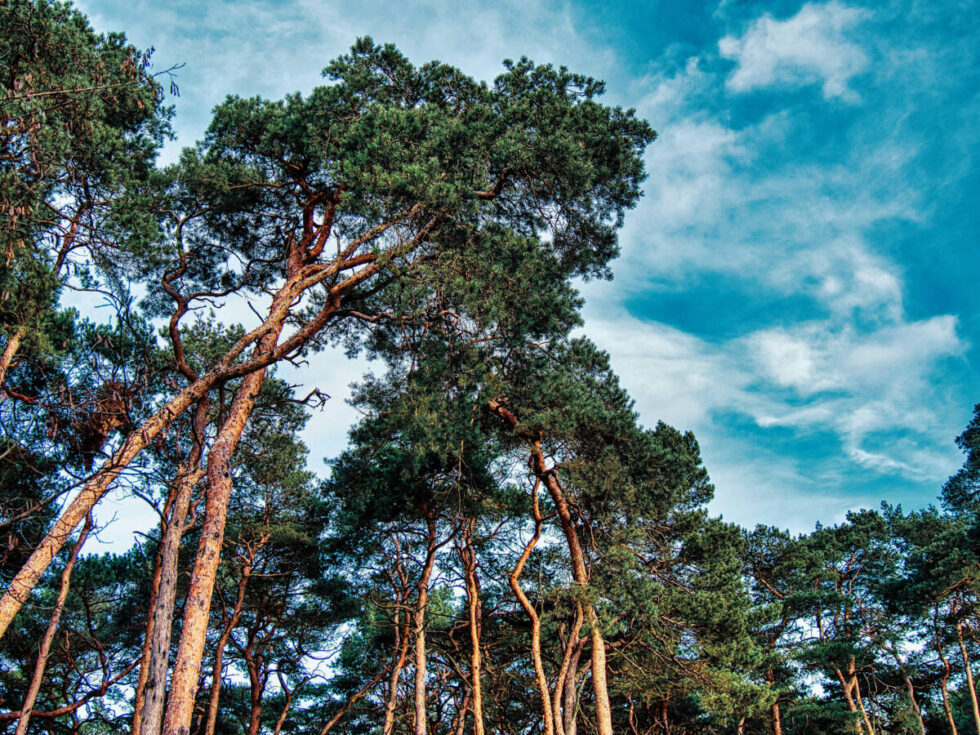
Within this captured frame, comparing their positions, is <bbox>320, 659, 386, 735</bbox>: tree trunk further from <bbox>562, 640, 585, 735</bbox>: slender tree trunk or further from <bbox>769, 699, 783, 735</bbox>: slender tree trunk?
<bbox>769, 699, 783, 735</bbox>: slender tree trunk

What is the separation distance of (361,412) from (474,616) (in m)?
6.58

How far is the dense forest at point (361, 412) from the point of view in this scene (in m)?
6.57

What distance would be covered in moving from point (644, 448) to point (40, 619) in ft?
47.4

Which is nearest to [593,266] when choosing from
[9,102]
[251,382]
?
[251,382]

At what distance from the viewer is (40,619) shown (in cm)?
1409

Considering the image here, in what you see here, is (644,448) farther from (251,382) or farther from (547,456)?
(251,382)

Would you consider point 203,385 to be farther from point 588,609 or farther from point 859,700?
point 859,700

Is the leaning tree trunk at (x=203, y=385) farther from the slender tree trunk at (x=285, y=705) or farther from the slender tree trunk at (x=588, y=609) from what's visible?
the slender tree trunk at (x=285, y=705)

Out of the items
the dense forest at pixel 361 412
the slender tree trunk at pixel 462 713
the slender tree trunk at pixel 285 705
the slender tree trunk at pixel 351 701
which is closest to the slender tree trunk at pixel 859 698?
the dense forest at pixel 361 412

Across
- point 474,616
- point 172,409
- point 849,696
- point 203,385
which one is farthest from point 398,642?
point 849,696

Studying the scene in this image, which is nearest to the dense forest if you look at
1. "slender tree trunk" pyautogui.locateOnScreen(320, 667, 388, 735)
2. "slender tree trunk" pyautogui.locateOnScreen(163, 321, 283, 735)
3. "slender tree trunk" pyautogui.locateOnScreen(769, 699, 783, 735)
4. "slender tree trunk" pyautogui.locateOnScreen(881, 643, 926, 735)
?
"slender tree trunk" pyautogui.locateOnScreen(163, 321, 283, 735)

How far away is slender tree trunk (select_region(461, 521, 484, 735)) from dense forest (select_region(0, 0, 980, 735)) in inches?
2.8

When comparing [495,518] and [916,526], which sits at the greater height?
[916,526]

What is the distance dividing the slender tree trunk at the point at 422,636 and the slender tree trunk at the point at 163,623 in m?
6.08
